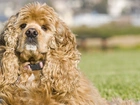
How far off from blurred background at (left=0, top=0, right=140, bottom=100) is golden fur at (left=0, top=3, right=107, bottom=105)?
481 mm

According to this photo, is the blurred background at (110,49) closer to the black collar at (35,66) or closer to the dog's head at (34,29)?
the dog's head at (34,29)

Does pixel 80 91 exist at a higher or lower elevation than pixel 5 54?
lower

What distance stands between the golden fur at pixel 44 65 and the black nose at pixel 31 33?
5.9 inches

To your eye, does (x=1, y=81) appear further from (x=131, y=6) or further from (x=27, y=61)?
(x=131, y=6)

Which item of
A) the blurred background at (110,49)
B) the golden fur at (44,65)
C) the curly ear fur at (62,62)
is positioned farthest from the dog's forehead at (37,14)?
the blurred background at (110,49)

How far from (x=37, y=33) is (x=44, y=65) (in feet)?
1.65

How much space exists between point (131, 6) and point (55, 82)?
6084 inches

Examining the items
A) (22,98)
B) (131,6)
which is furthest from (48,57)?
(131,6)

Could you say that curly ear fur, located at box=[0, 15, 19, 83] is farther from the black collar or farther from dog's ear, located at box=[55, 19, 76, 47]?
dog's ear, located at box=[55, 19, 76, 47]

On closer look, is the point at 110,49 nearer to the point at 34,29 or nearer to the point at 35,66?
the point at 35,66

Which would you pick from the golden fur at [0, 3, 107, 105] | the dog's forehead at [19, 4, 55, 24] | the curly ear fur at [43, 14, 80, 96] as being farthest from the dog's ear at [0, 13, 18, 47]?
the curly ear fur at [43, 14, 80, 96]

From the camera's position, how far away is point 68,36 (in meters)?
6.65

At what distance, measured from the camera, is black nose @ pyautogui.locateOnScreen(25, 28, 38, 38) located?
6.28 metres

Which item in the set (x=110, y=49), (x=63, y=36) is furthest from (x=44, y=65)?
(x=110, y=49)
